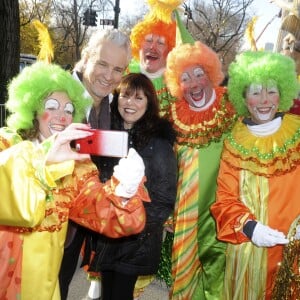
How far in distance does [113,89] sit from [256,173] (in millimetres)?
1022

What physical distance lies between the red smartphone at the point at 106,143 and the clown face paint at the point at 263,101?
101 cm

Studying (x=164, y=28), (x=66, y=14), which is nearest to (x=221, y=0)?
(x=66, y=14)

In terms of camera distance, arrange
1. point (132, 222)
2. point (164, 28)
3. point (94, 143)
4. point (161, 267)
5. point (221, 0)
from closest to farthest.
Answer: point (94, 143)
point (132, 222)
point (161, 267)
point (164, 28)
point (221, 0)

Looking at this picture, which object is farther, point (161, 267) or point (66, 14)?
point (66, 14)

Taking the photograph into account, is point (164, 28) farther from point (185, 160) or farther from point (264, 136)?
point (264, 136)

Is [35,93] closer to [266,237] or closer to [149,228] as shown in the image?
[149,228]

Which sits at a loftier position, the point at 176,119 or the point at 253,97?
the point at 253,97

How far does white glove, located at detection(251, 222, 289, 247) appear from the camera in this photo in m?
2.10

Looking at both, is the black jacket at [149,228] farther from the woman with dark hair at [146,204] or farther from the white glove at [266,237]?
the white glove at [266,237]

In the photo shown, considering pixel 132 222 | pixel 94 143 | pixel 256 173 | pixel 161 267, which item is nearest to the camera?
pixel 94 143

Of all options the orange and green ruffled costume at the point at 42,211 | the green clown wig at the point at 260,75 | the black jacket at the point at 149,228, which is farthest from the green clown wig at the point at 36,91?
the green clown wig at the point at 260,75

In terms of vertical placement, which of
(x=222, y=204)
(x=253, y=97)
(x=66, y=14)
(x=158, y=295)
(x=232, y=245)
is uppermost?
(x=66, y=14)

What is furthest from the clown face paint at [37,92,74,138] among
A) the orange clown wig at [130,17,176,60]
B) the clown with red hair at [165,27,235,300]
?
the orange clown wig at [130,17,176,60]

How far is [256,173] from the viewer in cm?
226
